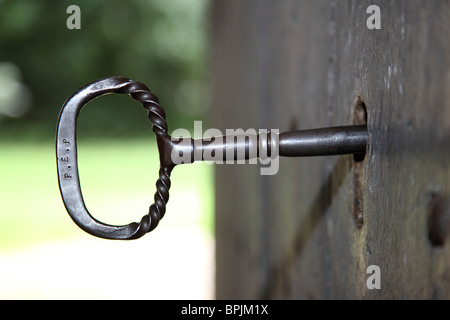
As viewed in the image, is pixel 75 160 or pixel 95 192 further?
pixel 95 192

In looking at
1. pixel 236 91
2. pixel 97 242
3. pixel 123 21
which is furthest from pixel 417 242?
pixel 123 21

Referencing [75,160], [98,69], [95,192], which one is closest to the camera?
[75,160]

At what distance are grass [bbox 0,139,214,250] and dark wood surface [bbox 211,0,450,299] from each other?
2.55m

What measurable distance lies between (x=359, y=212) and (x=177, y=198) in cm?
393

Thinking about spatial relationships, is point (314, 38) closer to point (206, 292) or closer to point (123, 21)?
point (206, 292)

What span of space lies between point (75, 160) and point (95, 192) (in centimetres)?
411

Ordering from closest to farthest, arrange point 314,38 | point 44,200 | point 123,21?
point 314,38 < point 44,200 < point 123,21

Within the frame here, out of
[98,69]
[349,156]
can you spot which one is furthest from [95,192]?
[349,156]

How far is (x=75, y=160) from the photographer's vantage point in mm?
401

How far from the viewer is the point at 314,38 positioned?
586 millimetres

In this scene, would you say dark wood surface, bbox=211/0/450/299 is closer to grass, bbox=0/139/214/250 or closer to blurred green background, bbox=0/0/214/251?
grass, bbox=0/139/214/250

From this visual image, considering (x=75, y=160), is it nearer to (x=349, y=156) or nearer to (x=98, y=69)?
(x=349, y=156)

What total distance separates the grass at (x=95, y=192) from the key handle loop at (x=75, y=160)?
9.59 feet

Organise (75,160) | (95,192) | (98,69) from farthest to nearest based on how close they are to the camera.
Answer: (98,69)
(95,192)
(75,160)
